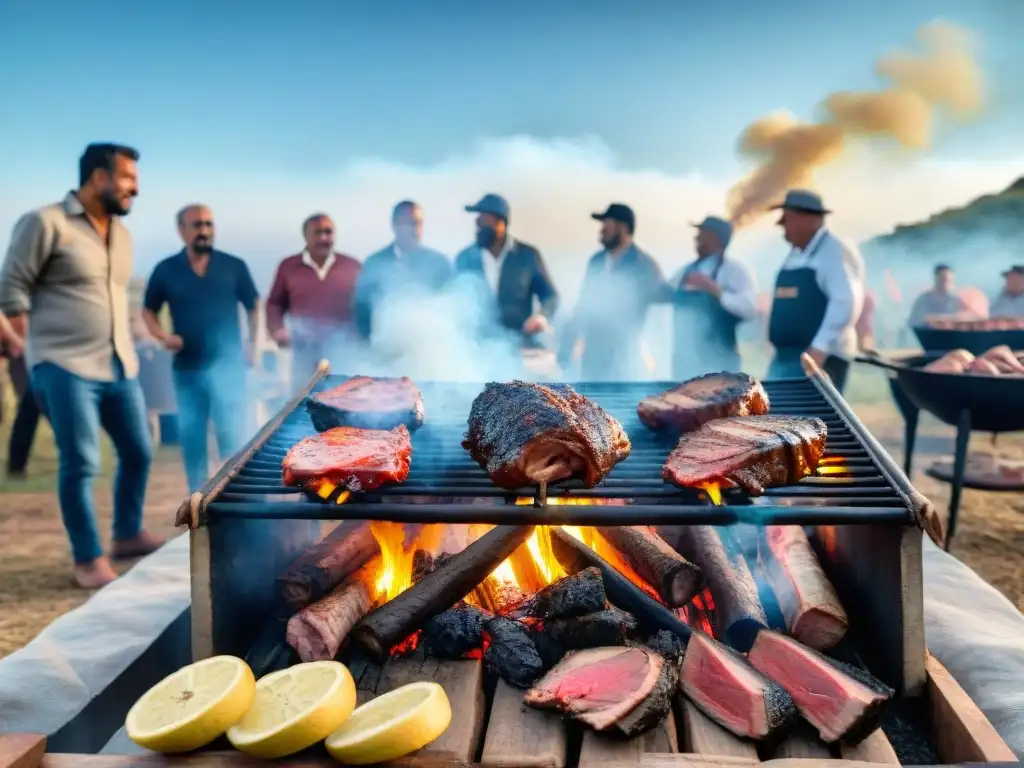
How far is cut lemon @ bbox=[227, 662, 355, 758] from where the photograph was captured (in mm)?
2031

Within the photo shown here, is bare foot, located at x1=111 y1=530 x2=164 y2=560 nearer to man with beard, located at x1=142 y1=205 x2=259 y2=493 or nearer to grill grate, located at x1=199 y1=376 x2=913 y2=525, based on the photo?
man with beard, located at x1=142 y1=205 x2=259 y2=493

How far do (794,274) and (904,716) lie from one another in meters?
4.97

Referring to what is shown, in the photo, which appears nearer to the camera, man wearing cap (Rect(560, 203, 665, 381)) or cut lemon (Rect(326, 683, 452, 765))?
cut lemon (Rect(326, 683, 452, 765))

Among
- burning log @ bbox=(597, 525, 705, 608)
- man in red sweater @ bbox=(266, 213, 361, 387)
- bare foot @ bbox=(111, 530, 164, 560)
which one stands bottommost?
bare foot @ bbox=(111, 530, 164, 560)

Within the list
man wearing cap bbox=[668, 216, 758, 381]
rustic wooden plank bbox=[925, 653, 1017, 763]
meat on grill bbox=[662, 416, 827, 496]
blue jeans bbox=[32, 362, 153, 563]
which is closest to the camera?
rustic wooden plank bbox=[925, 653, 1017, 763]

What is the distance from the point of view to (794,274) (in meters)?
6.82

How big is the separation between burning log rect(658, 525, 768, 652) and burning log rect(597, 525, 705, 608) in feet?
0.39

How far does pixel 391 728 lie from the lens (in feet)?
6.60

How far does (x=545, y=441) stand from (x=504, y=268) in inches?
202

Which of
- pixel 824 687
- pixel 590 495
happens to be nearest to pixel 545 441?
pixel 590 495

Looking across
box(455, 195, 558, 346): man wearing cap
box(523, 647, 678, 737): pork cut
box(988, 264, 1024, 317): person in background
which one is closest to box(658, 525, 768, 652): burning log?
box(523, 647, 678, 737): pork cut

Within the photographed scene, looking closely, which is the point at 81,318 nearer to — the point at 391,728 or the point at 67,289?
the point at 67,289

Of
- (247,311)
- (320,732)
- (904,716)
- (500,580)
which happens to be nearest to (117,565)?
(247,311)

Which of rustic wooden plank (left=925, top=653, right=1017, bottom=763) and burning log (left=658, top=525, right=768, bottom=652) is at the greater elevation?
burning log (left=658, top=525, right=768, bottom=652)
